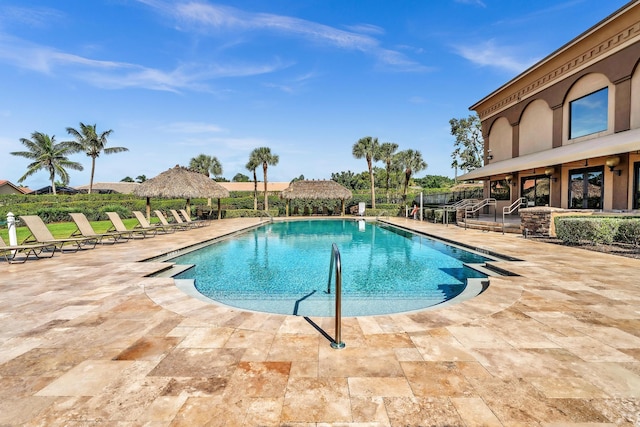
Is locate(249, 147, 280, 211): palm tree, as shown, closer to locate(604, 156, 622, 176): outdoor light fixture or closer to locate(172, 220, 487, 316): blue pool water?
locate(172, 220, 487, 316): blue pool water

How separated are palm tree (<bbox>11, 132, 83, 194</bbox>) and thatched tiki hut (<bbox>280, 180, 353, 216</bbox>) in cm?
3127

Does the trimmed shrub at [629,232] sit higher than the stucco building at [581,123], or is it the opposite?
the stucco building at [581,123]

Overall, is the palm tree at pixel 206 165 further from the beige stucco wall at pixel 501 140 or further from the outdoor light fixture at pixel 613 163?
the outdoor light fixture at pixel 613 163

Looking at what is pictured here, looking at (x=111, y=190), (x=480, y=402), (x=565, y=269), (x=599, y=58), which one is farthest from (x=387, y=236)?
(x=111, y=190)

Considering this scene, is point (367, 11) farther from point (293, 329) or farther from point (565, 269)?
point (293, 329)

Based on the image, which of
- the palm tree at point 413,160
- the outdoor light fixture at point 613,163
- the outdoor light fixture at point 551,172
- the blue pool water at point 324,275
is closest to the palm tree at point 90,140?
the palm tree at point 413,160

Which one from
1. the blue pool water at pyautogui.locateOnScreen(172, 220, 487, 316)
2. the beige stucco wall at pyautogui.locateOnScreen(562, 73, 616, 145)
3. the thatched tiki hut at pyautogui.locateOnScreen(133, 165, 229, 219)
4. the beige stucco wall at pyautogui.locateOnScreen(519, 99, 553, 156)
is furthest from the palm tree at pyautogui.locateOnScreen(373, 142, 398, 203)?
the blue pool water at pyautogui.locateOnScreen(172, 220, 487, 316)

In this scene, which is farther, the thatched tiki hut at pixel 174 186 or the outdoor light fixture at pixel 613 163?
the thatched tiki hut at pixel 174 186

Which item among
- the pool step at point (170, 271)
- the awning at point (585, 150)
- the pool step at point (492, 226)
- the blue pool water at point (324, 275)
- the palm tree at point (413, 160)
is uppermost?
the palm tree at point (413, 160)

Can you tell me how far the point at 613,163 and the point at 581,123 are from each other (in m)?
3.17

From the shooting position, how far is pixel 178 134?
28375mm

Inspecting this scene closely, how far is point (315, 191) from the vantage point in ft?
85.8

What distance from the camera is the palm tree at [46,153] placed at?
37.3m

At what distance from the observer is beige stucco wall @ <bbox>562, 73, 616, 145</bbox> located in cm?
1105
